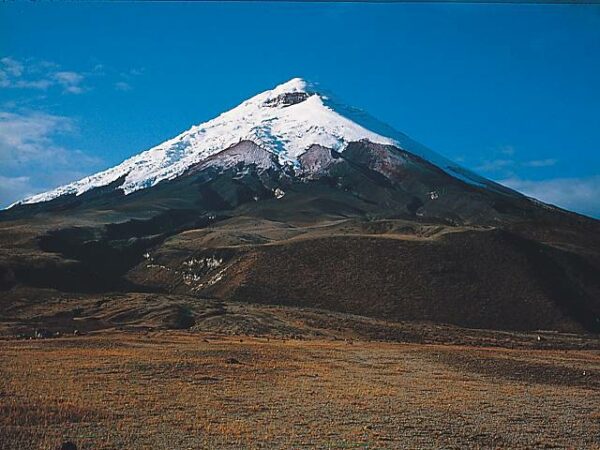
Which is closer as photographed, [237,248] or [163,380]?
[163,380]

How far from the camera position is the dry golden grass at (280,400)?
1648 cm

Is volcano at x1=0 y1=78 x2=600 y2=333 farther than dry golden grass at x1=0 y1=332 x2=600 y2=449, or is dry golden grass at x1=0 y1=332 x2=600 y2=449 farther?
volcano at x1=0 y1=78 x2=600 y2=333

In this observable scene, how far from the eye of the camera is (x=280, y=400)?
75.0ft

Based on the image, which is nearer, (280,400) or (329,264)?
(280,400)

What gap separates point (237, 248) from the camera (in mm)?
108125

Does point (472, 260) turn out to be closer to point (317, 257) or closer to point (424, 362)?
point (317, 257)

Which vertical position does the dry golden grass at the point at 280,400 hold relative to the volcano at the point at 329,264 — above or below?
below

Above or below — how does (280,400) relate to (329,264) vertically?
below

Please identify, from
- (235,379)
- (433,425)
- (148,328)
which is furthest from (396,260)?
(433,425)

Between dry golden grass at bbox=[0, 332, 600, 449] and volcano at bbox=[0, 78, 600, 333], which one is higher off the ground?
volcano at bbox=[0, 78, 600, 333]

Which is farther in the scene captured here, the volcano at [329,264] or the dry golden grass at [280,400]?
the volcano at [329,264]

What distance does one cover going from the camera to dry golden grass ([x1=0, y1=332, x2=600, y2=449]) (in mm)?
16484

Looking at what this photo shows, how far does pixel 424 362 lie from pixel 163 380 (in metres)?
18.3

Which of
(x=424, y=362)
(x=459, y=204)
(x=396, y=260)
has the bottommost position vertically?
(x=424, y=362)
